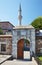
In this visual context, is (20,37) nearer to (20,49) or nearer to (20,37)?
(20,37)

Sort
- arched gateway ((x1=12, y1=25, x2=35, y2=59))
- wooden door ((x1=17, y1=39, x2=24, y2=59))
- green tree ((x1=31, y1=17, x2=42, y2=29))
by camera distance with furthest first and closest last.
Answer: green tree ((x1=31, y1=17, x2=42, y2=29)), wooden door ((x1=17, y1=39, x2=24, y2=59)), arched gateway ((x1=12, y1=25, x2=35, y2=59))

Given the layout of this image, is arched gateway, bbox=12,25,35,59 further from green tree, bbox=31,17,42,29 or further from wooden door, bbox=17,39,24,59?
green tree, bbox=31,17,42,29

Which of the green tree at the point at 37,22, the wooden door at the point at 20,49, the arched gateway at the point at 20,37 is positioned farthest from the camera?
the green tree at the point at 37,22

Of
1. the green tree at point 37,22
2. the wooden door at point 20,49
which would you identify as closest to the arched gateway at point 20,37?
the wooden door at point 20,49

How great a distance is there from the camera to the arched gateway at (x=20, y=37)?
19.0 meters

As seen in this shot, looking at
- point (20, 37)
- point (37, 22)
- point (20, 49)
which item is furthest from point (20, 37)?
point (37, 22)

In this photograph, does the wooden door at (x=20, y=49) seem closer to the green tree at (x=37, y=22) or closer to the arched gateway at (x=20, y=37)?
the arched gateway at (x=20, y=37)

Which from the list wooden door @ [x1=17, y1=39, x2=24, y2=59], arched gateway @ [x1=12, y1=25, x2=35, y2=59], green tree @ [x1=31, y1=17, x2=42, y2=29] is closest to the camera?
arched gateway @ [x1=12, y1=25, x2=35, y2=59]

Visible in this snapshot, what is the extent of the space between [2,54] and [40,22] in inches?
663

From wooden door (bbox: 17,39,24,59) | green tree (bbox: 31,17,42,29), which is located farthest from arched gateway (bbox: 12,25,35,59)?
green tree (bbox: 31,17,42,29)

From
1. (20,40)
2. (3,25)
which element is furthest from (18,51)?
(3,25)

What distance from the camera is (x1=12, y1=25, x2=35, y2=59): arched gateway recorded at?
19.0 metres

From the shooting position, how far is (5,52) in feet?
67.5

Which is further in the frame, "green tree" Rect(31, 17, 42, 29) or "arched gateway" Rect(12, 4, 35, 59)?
"green tree" Rect(31, 17, 42, 29)
